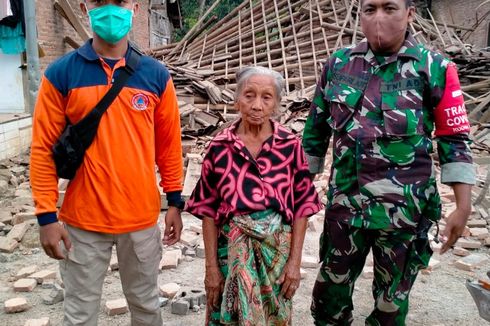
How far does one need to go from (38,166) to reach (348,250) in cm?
155

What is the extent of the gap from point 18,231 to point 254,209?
11.2 ft

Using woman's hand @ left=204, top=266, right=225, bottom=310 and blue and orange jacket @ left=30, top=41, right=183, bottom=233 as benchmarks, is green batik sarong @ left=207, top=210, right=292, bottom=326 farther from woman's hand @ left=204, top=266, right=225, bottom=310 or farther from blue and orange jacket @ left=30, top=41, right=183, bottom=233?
blue and orange jacket @ left=30, top=41, right=183, bottom=233

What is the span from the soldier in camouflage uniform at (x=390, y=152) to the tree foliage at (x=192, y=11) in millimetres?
24998

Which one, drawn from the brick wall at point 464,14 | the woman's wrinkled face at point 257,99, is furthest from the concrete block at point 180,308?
the brick wall at point 464,14

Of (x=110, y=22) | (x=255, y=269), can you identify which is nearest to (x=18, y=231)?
(x=110, y=22)

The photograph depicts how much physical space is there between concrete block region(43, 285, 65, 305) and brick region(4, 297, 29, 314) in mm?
141

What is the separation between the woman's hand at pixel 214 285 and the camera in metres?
2.07

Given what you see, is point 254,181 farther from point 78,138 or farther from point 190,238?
point 190,238

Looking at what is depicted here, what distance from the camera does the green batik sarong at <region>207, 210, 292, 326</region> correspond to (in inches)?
77.1

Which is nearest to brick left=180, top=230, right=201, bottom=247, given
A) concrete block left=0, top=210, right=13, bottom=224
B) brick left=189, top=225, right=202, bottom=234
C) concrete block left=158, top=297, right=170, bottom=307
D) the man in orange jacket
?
brick left=189, top=225, right=202, bottom=234

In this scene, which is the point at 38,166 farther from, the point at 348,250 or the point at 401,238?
the point at 401,238

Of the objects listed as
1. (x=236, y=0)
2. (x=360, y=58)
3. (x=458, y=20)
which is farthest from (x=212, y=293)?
(x=236, y=0)

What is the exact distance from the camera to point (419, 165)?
2.06m

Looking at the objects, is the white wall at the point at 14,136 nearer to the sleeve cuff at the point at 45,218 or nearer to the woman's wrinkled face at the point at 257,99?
the sleeve cuff at the point at 45,218
